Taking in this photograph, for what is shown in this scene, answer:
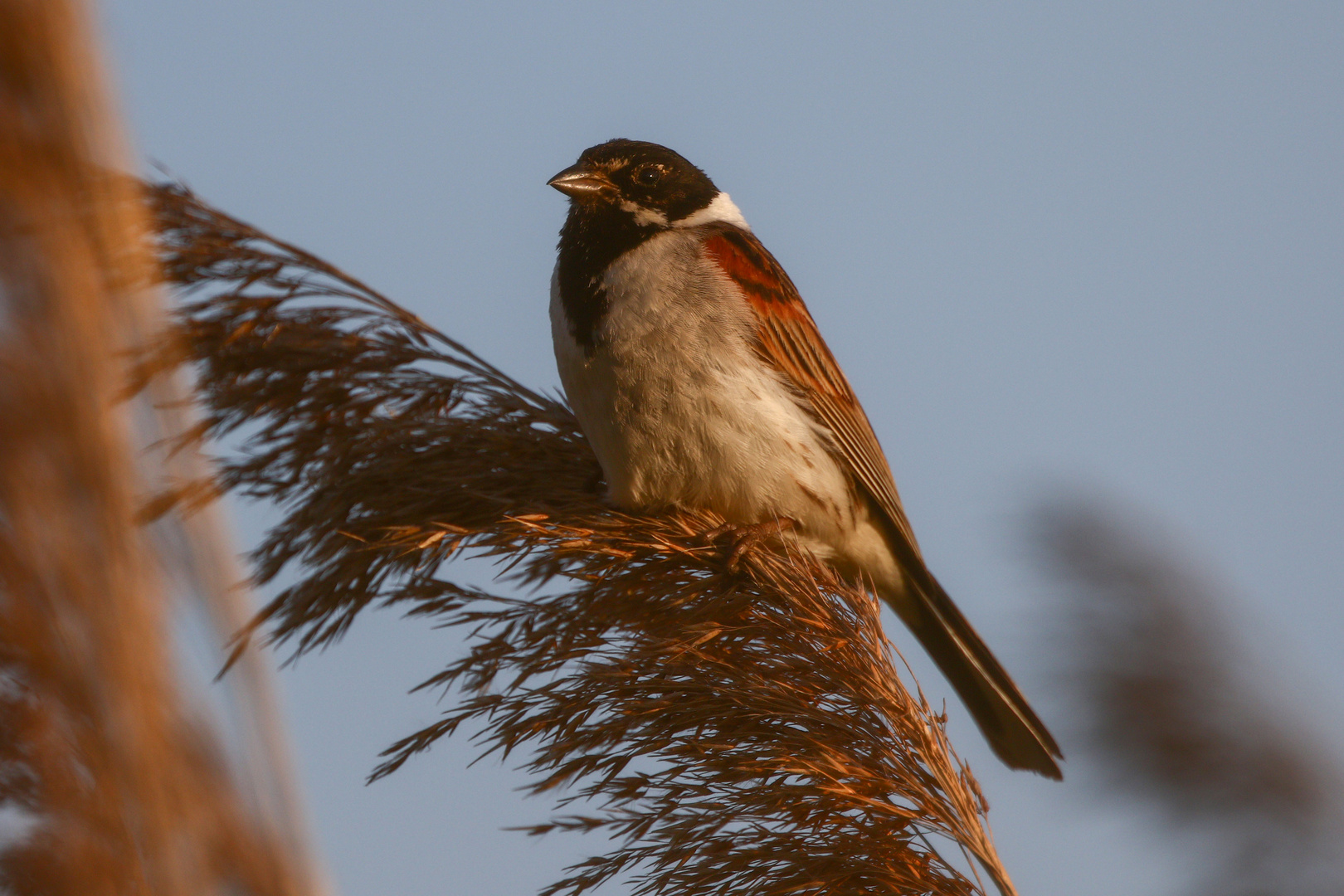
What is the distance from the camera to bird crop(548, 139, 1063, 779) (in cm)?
309

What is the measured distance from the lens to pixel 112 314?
103 centimetres

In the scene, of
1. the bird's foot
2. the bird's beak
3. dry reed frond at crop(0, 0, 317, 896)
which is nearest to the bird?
the bird's beak

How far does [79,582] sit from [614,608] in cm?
160

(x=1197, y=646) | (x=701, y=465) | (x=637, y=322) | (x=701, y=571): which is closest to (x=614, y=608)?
(x=701, y=571)

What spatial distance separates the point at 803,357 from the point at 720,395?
0.54m

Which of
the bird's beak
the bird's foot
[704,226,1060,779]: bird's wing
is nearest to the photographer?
the bird's foot

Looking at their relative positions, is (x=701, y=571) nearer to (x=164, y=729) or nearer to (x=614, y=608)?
(x=614, y=608)

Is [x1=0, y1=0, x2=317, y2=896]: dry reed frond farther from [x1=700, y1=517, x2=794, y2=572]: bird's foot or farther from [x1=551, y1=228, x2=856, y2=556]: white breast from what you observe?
[x1=551, y1=228, x2=856, y2=556]: white breast

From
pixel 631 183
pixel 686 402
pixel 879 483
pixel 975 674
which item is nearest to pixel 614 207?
pixel 631 183

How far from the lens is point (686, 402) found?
3.10 m

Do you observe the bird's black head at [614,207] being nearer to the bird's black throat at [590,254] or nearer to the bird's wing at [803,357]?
the bird's black throat at [590,254]

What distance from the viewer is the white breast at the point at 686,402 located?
3.05 metres

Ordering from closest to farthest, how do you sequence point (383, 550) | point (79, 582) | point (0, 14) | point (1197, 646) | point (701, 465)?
1. point (79, 582)
2. point (0, 14)
3. point (1197, 646)
4. point (383, 550)
5. point (701, 465)

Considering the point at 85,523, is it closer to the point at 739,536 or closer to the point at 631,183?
the point at 739,536
